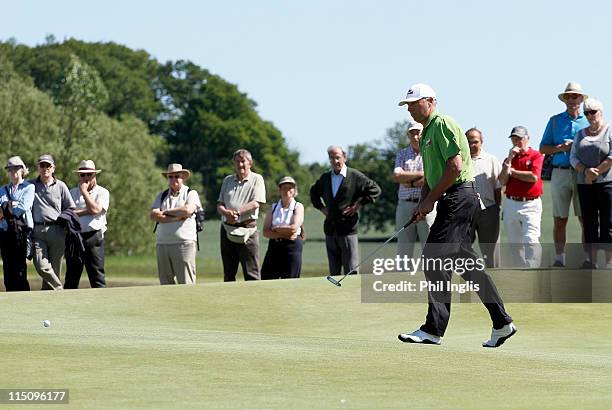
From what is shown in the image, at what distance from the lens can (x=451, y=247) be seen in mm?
10719

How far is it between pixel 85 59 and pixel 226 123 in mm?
12945

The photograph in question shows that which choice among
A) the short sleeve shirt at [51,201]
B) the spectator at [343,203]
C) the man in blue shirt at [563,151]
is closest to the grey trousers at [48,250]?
the short sleeve shirt at [51,201]

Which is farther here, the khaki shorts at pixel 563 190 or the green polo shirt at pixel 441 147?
the khaki shorts at pixel 563 190

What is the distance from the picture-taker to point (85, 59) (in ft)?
358

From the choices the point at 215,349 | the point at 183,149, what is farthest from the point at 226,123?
the point at 215,349

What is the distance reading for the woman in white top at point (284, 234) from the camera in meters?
16.9

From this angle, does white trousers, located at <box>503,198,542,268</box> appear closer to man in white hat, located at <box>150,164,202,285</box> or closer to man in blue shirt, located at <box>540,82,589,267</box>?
man in blue shirt, located at <box>540,82,589,267</box>

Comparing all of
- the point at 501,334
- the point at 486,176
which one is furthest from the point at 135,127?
the point at 501,334

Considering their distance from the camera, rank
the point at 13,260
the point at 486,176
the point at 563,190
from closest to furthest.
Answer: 1. the point at 486,176
2. the point at 563,190
3. the point at 13,260

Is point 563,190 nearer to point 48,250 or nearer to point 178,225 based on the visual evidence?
point 178,225

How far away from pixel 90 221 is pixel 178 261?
131cm

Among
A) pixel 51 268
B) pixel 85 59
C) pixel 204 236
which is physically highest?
pixel 85 59

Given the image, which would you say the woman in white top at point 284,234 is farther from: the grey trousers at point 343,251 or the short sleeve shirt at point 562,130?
the short sleeve shirt at point 562,130

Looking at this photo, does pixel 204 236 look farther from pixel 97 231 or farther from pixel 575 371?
pixel 575 371
